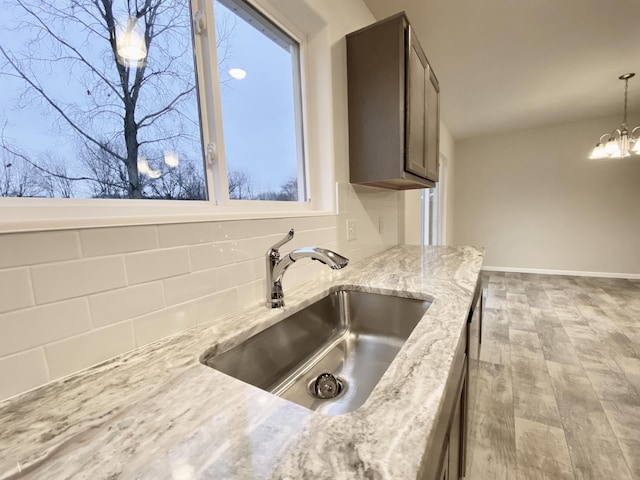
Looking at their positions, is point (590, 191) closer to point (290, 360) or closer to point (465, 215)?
point (465, 215)

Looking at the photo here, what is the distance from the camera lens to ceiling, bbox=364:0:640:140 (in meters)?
1.71

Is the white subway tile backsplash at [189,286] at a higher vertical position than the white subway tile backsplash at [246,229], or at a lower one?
lower

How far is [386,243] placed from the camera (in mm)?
1970

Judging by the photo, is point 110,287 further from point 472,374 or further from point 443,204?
point 443,204

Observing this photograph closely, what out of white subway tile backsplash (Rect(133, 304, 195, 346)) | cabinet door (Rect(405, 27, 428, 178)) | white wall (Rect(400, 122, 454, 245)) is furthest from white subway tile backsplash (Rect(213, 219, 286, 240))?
white wall (Rect(400, 122, 454, 245))

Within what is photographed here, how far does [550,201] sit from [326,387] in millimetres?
5091

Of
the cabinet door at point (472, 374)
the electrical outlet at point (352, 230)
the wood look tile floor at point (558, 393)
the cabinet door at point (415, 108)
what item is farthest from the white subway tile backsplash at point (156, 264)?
the wood look tile floor at point (558, 393)

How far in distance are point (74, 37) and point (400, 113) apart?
47.1 inches

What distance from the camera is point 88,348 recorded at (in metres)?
0.52

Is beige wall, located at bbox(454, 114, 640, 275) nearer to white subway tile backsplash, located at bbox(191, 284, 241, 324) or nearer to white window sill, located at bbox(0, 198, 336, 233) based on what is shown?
white window sill, located at bbox(0, 198, 336, 233)

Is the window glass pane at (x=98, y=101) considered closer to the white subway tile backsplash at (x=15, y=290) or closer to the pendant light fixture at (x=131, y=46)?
the pendant light fixture at (x=131, y=46)

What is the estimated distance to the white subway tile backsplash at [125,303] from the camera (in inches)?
20.9

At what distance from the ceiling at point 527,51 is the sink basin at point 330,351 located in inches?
71.3

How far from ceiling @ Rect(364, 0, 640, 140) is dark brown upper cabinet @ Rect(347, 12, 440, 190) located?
53cm
